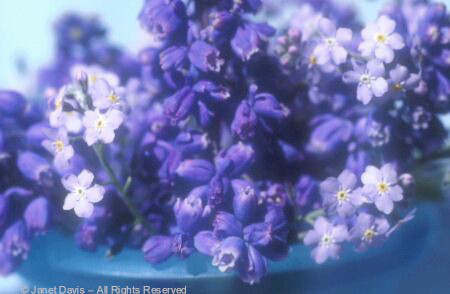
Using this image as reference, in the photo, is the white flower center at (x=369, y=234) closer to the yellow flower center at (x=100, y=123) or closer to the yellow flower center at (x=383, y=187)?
the yellow flower center at (x=383, y=187)

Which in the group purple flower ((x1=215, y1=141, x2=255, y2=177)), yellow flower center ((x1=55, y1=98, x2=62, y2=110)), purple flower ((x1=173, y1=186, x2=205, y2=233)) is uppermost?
yellow flower center ((x1=55, y1=98, x2=62, y2=110))

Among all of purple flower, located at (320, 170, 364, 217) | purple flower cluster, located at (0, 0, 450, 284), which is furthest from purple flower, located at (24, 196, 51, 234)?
purple flower, located at (320, 170, 364, 217)

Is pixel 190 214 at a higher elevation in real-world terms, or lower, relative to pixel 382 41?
lower

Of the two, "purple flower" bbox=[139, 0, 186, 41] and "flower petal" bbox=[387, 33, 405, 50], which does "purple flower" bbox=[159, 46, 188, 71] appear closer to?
"purple flower" bbox=[139, 0, 186, 41]

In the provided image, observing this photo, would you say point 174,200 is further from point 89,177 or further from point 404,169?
point 404,169

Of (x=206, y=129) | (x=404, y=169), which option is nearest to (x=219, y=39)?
(x=206, y=129)

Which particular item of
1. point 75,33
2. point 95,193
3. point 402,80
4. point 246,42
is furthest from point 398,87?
point 75,33

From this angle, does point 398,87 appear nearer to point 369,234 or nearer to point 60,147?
point 369,234
